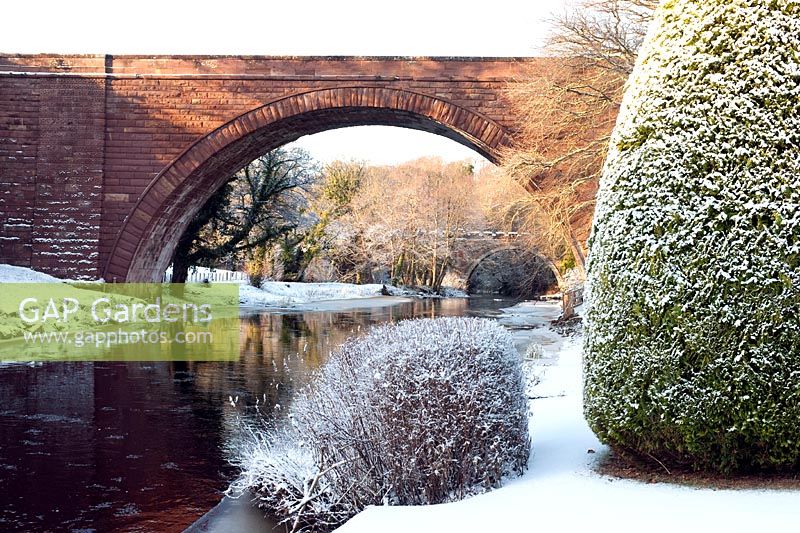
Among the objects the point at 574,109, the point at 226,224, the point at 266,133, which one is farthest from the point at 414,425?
the point at 226,224

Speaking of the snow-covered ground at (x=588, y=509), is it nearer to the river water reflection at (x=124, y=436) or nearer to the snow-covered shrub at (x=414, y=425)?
the snow-covered shrub at (x=414, y=425)

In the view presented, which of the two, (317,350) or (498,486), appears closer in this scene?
(498,486)

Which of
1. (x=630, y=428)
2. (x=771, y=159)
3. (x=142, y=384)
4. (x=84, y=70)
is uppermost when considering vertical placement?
(x=84, y=70)

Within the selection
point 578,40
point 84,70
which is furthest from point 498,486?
point 84,70

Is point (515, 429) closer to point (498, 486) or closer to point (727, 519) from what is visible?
point (498, 486)

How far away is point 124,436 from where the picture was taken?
661 cm

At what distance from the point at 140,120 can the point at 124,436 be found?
11119 millimetres

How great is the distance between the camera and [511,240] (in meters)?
34.4

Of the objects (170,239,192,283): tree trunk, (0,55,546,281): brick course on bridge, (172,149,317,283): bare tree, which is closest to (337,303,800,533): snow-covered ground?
(0,55,546,281): brick course on bridge

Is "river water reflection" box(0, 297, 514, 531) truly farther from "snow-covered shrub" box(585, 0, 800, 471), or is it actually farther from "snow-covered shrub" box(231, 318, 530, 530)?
"snow-covered shrub" box(585, 0, 800, 471)

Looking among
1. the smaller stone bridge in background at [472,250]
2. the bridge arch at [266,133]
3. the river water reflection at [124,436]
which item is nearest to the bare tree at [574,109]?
the bridge arch at [266,133]

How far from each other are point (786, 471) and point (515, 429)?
1.29m

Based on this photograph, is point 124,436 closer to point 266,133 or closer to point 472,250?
point 266,133

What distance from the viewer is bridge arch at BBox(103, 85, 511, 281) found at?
15.8m
